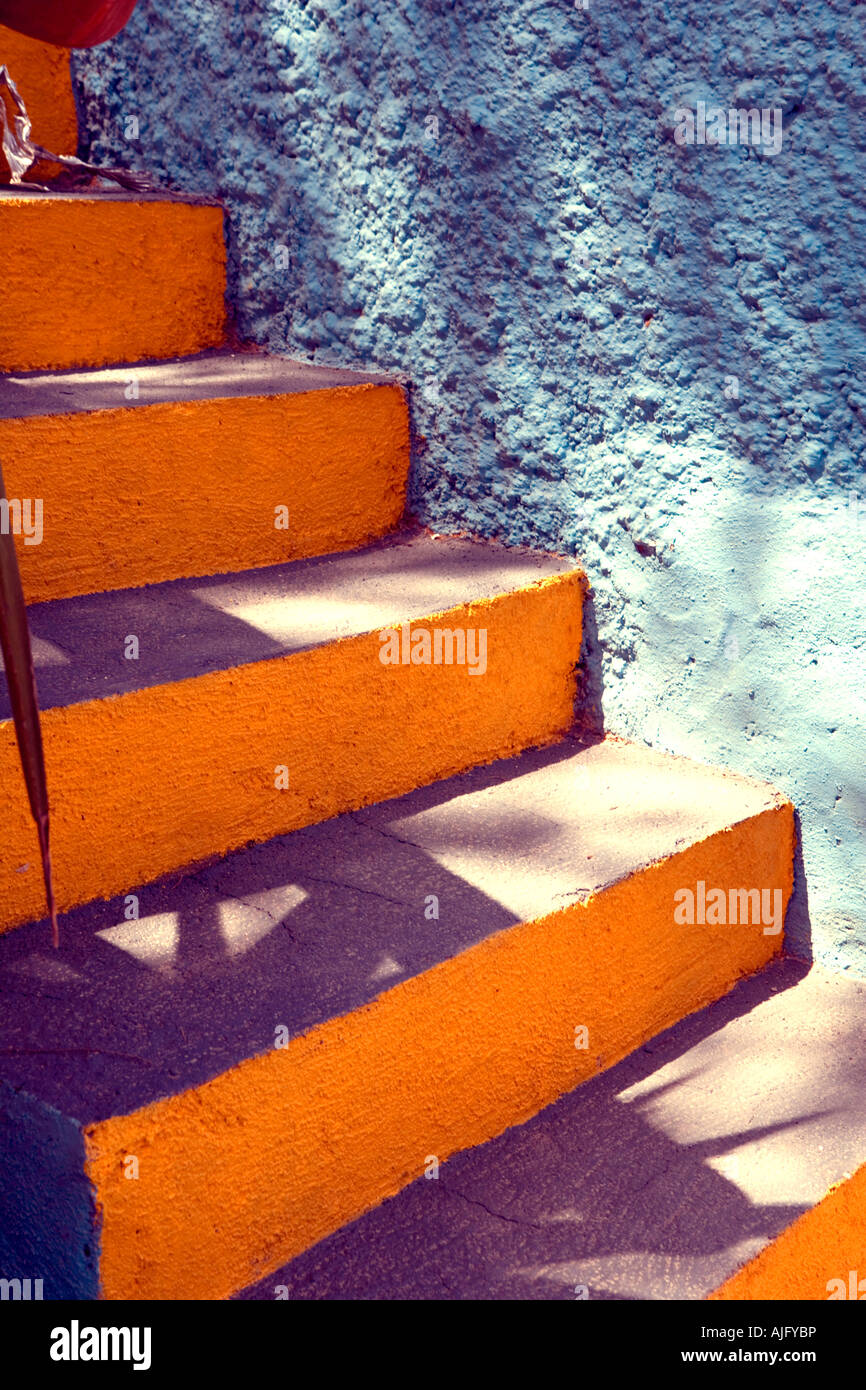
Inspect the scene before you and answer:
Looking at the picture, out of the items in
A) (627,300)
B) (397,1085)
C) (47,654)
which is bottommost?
(397,1085)

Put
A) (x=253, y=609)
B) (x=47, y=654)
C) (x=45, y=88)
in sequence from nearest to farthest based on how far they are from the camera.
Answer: (x=47, y=654)
(x=253, y=609)
(x=45, y=88)

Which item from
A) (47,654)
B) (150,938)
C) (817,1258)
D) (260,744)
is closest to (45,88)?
(47,654)

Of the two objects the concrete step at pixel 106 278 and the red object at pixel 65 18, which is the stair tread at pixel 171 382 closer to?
the concrete step at pixel 106 278

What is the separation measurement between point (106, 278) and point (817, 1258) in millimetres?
1824

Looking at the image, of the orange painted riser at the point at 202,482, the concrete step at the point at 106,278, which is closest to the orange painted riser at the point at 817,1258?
the orange painted riser at the point at 202,482

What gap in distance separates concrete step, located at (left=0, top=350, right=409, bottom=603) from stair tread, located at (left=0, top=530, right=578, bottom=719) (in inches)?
1.7

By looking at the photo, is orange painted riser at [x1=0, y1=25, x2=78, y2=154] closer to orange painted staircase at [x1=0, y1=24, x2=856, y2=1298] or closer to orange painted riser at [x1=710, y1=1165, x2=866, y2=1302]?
orange painted staircase at [x1=0, y1=24, x2=856, y2=1298]

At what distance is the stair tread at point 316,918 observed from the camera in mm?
1158

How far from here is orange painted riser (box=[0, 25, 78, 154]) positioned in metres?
2.41

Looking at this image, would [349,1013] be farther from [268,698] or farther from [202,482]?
[202,482]

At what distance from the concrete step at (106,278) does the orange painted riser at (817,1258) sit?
1.69m

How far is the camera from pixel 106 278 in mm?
2127

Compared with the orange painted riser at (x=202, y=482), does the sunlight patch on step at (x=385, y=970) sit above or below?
below

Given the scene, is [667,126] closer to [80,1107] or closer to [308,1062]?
[308,1062]
